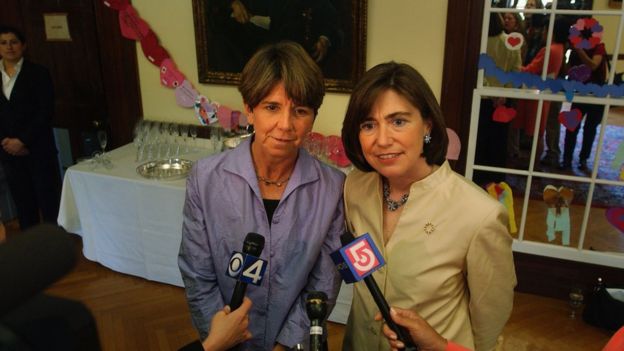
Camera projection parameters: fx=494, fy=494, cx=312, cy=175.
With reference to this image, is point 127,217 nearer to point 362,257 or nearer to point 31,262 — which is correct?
point 362,257

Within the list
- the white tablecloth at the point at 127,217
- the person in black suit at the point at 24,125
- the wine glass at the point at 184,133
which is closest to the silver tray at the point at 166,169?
the white tablecloth at the point at 127,217

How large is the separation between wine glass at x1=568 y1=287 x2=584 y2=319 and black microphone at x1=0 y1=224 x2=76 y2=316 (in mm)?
3251

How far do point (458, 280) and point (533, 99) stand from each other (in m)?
2.03

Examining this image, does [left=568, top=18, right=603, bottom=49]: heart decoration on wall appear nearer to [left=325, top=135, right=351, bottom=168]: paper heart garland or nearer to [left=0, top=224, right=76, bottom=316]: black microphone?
[left=325, top=135, right=351, bottom=168]: paper heart garland

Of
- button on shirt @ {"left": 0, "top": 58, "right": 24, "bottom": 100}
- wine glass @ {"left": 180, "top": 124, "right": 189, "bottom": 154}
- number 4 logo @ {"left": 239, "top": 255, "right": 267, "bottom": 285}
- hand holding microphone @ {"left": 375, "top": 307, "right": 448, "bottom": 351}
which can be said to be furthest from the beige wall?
number 4 logo @ {"left": 239, "top": 255, "right": 267, "bottom": 285}

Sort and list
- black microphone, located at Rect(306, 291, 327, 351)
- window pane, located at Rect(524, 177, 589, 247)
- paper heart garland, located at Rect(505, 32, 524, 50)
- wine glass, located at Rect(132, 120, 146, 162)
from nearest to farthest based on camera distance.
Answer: black microphone, located at Rect(306, 291, 327, 351)
paper heart garland, located at Rect(505, 32, 524, 50)
window pane, located at Rect(524, 177, 589, 247)
wine glass, located at Rect(132, 120, 146, 162)

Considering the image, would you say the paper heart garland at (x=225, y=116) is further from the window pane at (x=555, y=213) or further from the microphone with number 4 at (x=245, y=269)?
the microphone with number 4 at (x=245, y=269)

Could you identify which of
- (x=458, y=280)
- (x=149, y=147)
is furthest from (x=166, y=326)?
(x=458, y=280)

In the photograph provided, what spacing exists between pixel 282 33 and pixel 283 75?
6.87ft

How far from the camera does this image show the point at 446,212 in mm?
1281

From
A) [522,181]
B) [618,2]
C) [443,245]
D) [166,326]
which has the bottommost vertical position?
[166,326]

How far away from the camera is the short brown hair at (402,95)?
1238 mm

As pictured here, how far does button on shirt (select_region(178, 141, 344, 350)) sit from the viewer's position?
143cm

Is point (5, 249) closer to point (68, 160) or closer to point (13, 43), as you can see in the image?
point (13, 43)
